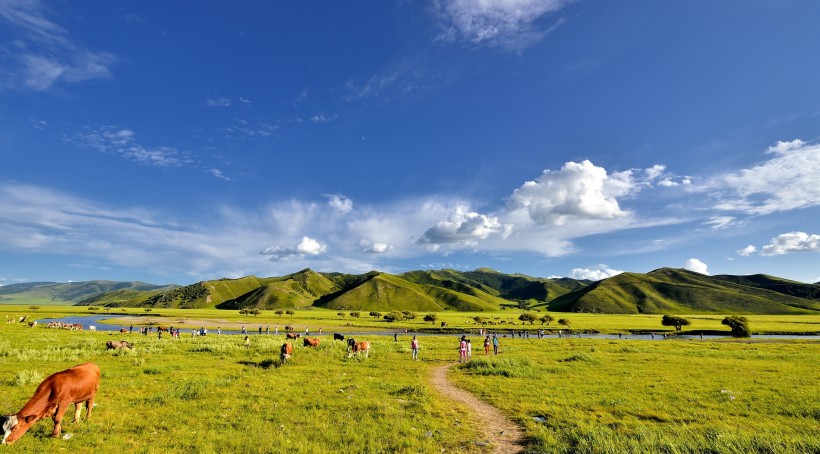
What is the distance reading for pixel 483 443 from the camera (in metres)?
13.4

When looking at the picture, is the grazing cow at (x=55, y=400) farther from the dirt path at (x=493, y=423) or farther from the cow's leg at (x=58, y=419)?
the dirt path at (x=493, y=423)

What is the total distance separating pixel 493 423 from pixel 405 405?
4327 mm

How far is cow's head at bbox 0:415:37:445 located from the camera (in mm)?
10875

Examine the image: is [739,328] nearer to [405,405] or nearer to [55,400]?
[405,405]

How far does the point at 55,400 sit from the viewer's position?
41.5ft

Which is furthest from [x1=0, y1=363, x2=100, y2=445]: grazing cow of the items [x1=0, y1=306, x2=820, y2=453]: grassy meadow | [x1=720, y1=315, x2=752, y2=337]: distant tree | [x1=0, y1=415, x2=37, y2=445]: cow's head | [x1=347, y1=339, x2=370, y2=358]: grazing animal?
[x1=720, y1=315, x2=752, y2=337]: distant tree

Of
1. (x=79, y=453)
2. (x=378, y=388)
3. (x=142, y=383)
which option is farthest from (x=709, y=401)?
(x=142, y=383)

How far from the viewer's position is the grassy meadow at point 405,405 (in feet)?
41.5

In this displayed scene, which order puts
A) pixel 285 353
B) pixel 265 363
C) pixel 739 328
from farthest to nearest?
pixel 739 328, pixel 285 353, pixel 265 363

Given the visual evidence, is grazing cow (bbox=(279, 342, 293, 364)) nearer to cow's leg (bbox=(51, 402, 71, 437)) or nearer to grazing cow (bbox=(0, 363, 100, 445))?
grazing cow (bbox=(0, 363, 100, 445))

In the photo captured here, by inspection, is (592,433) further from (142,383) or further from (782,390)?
(142,383)

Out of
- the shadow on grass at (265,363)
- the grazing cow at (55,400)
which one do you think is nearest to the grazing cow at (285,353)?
the shadow on grass at (265,363)

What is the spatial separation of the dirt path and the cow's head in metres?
14.4

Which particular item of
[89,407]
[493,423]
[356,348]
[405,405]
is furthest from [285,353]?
[493,423]
